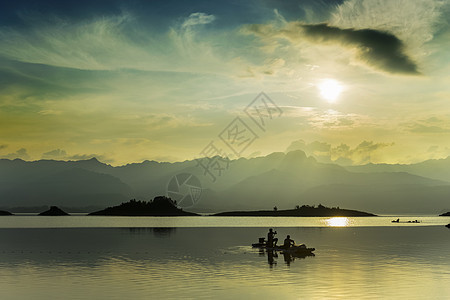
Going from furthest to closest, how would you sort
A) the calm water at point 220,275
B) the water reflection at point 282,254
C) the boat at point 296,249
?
the boat at point 296,249, the water reflection at point 282,254, the calm water at point 220,275

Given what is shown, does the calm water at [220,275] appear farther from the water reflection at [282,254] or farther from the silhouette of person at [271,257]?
the water reflection at [282,254]

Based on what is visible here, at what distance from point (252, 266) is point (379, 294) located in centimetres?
2159

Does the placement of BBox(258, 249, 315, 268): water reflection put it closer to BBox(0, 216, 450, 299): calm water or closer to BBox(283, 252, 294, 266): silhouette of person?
BBox(283, 252, 294, 266): silhouette of person

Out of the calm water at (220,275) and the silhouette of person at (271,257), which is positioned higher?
A: the silhouette of person at (271,257)

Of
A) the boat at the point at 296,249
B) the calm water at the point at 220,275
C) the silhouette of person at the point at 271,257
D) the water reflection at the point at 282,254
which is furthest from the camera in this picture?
the boat at the point at 296,249

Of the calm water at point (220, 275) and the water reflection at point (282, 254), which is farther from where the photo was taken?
the water reflection at point (282, 254)

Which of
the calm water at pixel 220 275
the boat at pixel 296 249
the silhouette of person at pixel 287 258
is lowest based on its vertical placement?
the calm water at pixel 220 275

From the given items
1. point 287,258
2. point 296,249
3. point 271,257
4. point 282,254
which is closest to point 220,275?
point 271,257

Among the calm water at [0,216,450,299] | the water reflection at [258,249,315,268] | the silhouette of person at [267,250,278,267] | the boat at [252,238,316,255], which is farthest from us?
the boat at [252,238,316,255]

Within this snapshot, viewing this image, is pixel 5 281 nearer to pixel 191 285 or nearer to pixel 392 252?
pixel 191 285

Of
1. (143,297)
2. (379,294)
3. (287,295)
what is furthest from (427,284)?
(143,297)

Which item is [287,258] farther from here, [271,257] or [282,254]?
[282,254]

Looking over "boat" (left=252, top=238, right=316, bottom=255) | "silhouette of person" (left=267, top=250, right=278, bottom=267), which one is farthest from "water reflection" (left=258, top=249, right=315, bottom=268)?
"boat" (left=252, top=238, right=316, bottom=255)

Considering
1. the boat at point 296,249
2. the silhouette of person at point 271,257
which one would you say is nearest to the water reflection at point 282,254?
the silhouette of person at point 271,257
